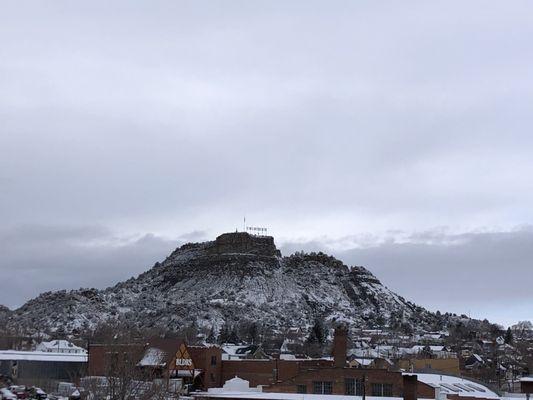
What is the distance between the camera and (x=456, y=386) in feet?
260

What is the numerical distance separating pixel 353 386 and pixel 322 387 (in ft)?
9.42

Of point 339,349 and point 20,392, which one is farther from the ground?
point 339,349

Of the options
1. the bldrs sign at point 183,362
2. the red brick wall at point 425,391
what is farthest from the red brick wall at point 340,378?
the bldrs sign at point 183,362

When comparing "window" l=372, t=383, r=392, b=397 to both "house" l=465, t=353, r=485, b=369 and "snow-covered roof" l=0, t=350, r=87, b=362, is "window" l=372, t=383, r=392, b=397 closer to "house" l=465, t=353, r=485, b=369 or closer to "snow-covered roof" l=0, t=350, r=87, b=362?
"snow-covered roof" l=0, t=350, r=87, b=362

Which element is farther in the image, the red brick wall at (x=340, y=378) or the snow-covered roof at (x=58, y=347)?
the snow-covered roof at (x=58, y=347)

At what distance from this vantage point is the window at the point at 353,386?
73438 millimetres

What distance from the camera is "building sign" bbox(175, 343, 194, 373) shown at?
92125mm

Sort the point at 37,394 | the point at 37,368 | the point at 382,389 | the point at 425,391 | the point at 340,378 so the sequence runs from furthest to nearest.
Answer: the point at 37,368 → the point at 37,394 → the point at 340,378 → the point at 382,389 → the point at 425,391

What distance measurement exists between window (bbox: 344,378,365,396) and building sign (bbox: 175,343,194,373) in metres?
24.9

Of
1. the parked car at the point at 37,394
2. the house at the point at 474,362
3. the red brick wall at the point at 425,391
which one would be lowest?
the parked car at the point at 37,394

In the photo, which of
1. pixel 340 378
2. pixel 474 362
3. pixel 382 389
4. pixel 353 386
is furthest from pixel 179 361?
pixel 474 362

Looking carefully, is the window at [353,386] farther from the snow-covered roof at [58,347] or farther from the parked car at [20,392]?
the snow-covered roof at [58,347]

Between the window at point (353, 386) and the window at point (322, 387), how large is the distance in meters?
1.49

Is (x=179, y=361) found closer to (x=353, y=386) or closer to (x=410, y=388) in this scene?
(x=353, y=386)
